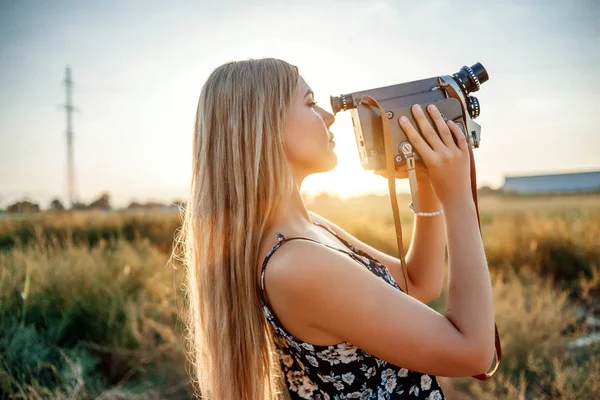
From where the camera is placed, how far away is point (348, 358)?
120 centimetres

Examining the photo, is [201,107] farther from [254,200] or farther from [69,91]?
[69,91]

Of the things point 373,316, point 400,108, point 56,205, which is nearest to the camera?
point 373,316

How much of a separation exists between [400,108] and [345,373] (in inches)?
30.3

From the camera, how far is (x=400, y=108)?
1383mm

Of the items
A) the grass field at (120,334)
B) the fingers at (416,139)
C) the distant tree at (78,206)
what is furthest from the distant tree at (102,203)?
the fingers at (416,139)

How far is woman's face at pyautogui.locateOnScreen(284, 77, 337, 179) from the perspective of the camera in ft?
4.52

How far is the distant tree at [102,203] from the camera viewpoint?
877 cm

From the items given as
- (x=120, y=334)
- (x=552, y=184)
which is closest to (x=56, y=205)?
(x=120, y=334)

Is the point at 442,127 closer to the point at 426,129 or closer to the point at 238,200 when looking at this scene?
the point at 426,129

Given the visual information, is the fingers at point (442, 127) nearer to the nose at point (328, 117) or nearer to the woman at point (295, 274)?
the woman at point (295, 274)

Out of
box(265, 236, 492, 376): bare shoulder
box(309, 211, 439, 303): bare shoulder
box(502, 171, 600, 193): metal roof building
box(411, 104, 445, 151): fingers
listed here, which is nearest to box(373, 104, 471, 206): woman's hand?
box(411, 104, 445, 151): fingers

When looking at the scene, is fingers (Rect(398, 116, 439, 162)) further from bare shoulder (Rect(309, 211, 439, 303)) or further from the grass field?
the grass field

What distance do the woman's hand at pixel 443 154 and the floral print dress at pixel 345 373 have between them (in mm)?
315

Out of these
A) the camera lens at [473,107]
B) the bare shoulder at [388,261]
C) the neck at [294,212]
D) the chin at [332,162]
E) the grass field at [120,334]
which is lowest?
Result: the grass field at [120,334]
